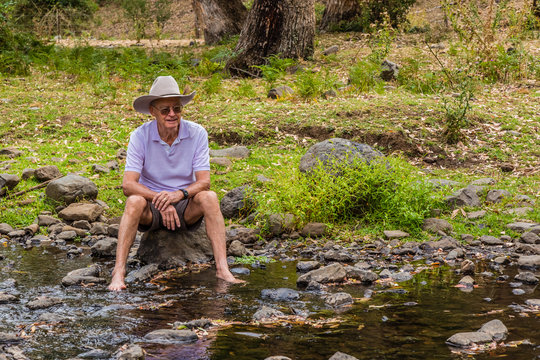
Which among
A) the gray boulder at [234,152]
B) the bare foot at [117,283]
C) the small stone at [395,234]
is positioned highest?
the gray boulder at [234,152]

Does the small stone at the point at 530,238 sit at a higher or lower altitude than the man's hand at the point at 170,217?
lower

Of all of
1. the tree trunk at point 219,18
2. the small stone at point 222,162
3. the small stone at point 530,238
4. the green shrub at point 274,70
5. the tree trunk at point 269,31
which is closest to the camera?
the small stone at point 530,238

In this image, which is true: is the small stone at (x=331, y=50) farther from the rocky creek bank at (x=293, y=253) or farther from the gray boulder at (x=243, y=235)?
the gray boulder at (x=243, y=235)

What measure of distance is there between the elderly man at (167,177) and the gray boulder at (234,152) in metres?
3.08

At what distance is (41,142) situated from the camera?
920 cm

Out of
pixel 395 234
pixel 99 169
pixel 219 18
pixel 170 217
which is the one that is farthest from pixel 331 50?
pixel 170 217

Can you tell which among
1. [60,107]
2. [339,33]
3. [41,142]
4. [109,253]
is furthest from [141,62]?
[109,253]

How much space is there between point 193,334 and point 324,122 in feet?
19.7

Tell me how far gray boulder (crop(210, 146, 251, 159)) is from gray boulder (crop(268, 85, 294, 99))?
8.70 ft

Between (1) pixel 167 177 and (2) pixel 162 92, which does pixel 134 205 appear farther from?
(2) pixel 162 92

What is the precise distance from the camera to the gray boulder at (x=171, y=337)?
3.65 metres

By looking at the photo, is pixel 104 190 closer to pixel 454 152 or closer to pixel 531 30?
pixel 454 152

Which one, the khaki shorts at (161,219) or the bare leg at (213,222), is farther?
the khaki shorts at (161,219)

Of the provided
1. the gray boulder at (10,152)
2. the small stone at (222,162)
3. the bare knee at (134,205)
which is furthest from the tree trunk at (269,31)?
the bare knee at (134,205)
